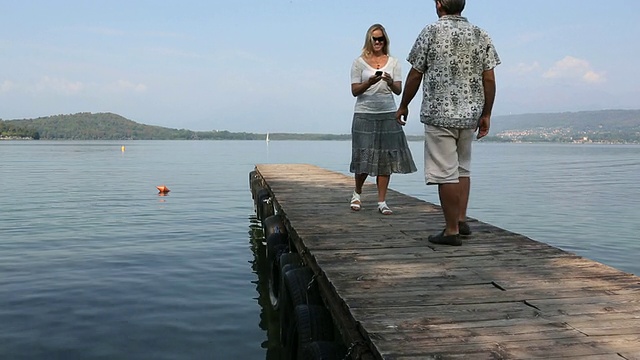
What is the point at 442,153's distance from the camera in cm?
521

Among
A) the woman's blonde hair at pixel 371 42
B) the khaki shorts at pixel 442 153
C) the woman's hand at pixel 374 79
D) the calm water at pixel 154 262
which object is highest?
the woman's blonde hair at pixel 371 42

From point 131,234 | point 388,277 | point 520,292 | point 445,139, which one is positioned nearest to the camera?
point 520,292

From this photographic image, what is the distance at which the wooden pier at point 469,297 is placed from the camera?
288cm

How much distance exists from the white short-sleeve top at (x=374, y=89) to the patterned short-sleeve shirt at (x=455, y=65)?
1.80 meters

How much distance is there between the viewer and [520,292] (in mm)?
3773

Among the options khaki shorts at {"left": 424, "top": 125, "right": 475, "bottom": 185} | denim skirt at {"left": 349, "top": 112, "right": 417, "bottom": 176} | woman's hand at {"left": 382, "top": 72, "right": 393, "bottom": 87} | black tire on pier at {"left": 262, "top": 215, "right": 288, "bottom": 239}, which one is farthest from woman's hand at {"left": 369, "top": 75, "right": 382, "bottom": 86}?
black tire on pier at {"left": 262, "top": 215, "right": 288, "bottom": 239}

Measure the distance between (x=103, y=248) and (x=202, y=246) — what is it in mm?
1842

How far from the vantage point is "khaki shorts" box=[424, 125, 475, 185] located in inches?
203

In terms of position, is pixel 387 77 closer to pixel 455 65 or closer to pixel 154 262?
pixel 455 65

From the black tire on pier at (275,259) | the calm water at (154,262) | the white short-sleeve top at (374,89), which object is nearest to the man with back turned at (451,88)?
the white short-sleeve top at (374,89)

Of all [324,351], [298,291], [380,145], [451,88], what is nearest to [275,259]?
[380,145]

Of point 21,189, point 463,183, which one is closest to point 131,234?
point 463,183

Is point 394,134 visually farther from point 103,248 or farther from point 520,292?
point 103,248

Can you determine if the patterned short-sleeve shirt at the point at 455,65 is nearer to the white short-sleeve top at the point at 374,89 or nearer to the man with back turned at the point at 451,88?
the man with back turned at the point at 451,88
